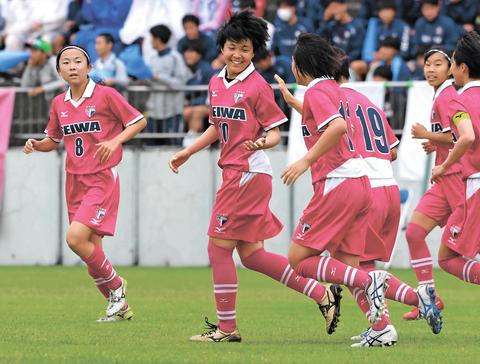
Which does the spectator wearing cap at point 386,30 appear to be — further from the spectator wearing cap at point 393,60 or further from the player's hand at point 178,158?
the player's hand at point 178,158

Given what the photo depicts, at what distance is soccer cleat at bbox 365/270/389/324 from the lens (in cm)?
945

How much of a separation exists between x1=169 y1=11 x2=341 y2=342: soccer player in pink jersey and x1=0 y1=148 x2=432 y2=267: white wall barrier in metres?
9.41

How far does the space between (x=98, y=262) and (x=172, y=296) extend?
127 inches

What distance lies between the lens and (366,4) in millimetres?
21750

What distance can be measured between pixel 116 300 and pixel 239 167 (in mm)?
2349

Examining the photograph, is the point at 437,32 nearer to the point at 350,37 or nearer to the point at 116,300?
the point at 350,37

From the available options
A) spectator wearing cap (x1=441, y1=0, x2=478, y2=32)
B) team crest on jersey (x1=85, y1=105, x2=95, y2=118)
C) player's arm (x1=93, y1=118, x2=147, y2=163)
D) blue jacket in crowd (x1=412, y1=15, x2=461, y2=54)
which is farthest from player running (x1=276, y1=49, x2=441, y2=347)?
spectator wearing cap (x1=441, y1=0, x2=478, y2=32)

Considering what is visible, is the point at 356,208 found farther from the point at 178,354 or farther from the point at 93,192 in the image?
the point at 93,192

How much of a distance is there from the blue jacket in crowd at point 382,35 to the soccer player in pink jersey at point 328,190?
1072 cm

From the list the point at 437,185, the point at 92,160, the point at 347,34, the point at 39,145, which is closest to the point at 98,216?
the point at 92,160

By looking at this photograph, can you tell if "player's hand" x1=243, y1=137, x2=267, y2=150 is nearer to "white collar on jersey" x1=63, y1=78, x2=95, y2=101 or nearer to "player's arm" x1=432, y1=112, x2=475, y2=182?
"player's arm" x1=432, y1=112, x2=475, y2=182

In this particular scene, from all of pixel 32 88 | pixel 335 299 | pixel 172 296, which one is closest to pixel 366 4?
pixel 32 88

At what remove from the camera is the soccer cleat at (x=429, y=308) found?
401 inches

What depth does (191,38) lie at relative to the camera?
21.5 meters
